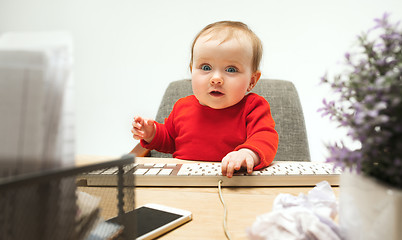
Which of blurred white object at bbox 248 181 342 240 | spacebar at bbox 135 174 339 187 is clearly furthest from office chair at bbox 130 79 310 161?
blurred white object at bbox 248 181 342 240

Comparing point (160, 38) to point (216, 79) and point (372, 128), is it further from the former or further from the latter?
point (372, 128)

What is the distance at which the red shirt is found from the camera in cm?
103

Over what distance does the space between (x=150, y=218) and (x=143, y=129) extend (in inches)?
25.0

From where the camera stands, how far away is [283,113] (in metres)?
1.37

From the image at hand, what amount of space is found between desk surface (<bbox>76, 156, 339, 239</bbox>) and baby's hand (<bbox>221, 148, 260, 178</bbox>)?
0.05 m

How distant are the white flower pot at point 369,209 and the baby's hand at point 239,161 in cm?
34

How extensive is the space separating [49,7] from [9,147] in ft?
6.88

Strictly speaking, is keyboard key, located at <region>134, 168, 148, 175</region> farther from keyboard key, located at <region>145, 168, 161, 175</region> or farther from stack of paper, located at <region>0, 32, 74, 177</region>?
stack of paper, located at <region>0, 32, 74, 177</region>

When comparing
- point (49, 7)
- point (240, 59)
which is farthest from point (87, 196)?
point (49, 7)

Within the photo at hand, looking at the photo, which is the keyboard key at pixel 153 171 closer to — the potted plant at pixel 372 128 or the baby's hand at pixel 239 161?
the baby's hand at pixel 239 161

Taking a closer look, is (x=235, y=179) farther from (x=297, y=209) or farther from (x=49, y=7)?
(x=49, y=7)

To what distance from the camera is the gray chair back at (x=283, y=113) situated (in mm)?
1326

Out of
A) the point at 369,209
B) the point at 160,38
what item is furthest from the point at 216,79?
the point at 160,38

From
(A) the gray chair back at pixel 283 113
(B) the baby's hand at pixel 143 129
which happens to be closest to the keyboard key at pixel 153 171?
(B) the baby's hand at pixel 143 129
